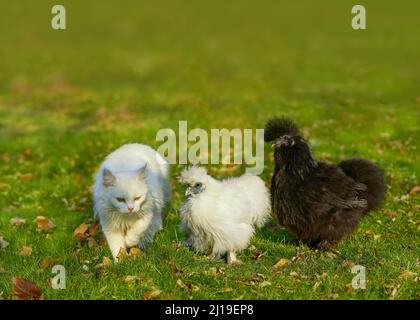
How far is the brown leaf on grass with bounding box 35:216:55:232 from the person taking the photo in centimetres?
1161

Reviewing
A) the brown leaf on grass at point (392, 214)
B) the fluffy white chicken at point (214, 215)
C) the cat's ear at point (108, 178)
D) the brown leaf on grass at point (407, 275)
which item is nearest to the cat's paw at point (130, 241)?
the fluffy white chicken at point (214, 215)

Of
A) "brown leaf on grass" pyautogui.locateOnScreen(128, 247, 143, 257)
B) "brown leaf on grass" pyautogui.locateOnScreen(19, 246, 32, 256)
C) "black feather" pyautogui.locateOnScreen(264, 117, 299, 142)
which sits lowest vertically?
"brown leaf on grass" pyautogui.locateOnScreen(19, 246, 32, 256)

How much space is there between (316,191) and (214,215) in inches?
70.2

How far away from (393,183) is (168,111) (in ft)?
39.7

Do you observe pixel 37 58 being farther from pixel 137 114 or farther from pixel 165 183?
pixel 165 183

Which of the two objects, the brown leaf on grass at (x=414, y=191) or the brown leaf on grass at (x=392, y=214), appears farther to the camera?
the brown leaf on grass at (x=414, y=191)

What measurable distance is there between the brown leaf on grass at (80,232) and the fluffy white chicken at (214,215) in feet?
8.99

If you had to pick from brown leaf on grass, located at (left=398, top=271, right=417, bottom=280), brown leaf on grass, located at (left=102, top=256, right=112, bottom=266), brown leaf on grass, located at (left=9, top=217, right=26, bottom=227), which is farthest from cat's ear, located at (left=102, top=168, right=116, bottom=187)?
brown leaf on grass, located at (left=398, top=271, right=417, bottom=280)

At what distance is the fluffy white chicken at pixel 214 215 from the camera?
8.50m

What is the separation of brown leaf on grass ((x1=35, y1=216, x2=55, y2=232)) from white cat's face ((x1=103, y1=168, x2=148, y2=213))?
304 cm

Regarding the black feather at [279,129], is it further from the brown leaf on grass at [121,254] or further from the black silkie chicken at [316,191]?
the brown leaf on grass at [121,254]

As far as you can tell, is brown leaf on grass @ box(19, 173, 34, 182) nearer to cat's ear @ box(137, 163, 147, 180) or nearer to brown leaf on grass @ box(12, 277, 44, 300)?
cat's ear @ box(137, 163, 147, 180)

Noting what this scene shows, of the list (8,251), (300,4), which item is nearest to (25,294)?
(8,251)

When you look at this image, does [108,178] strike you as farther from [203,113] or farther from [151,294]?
[203,113]
